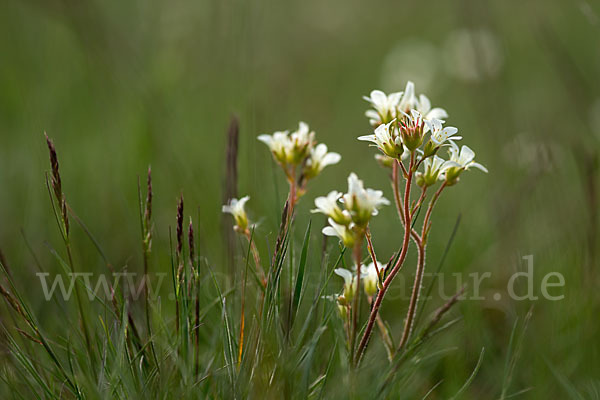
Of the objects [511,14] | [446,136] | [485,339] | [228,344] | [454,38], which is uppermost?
[511,14]

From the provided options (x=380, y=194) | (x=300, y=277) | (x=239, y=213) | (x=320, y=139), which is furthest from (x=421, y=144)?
(x=320, y=139)

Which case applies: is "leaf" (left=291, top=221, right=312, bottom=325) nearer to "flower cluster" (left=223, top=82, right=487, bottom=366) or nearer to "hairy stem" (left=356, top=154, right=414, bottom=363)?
"flower cluster" (left=223, top=82, right=487, bottom=366)

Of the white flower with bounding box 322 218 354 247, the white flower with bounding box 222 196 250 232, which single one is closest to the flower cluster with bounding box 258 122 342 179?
the white flower with bounding box 222 196 250 232

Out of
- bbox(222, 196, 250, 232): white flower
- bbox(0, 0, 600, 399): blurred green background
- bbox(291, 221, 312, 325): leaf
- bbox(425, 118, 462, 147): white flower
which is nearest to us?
bbox(425, 118, 462, 147): white flower

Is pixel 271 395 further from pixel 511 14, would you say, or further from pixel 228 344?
pixel 511 14

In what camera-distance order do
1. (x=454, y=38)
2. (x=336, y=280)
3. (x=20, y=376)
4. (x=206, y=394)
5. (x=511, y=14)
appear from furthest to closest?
(x=511, y=14) → (x=454, y=38) → (x=336, y=280) → (x=20, y=376) → (x=206, y=394)

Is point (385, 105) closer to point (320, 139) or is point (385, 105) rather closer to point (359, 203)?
point (359, 203)

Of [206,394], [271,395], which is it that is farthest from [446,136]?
[206,394]
